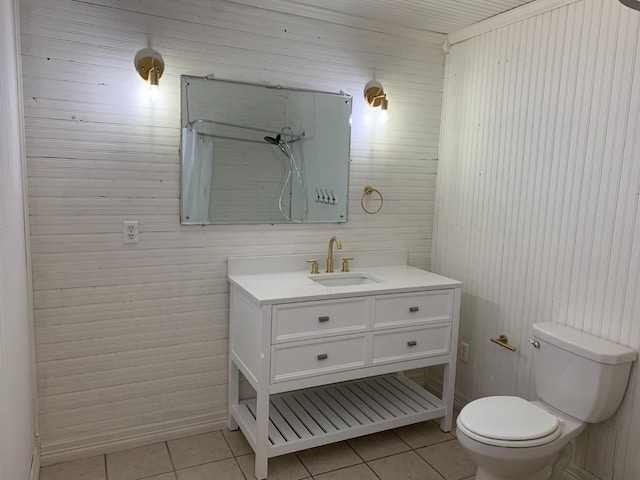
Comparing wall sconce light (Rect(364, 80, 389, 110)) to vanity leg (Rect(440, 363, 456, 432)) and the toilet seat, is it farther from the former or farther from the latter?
the toilet seat

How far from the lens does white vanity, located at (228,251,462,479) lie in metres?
2.26

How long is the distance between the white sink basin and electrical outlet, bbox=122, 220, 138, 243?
92 centimetres

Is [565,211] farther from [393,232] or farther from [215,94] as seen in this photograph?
[215,94]

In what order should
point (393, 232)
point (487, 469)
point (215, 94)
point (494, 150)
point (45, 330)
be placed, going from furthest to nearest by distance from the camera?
1. point (393, 232)
2. point (494, 150)
3. point (215, 94)
4. point (45, 330)
5. point (487, 469)

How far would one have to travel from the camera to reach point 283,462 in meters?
2.45

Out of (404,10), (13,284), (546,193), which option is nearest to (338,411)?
(546,193)

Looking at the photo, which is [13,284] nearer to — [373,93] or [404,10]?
[373,93]

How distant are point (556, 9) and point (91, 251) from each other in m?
2.50

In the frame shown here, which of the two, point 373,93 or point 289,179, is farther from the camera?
point 373,93

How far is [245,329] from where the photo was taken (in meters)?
2.42

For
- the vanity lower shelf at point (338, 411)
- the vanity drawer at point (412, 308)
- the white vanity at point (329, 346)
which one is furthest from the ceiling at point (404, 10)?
the vanity lower shelf at point (338, 411)

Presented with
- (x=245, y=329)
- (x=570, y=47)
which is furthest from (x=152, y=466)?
(x=570, y=47)

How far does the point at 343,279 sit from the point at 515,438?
48.0 inches

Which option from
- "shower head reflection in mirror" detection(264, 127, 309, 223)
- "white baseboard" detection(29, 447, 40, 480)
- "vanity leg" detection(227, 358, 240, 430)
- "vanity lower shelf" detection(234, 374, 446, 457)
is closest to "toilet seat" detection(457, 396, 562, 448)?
"vanity lower shelf" detection(234, 374, 446, 457)
